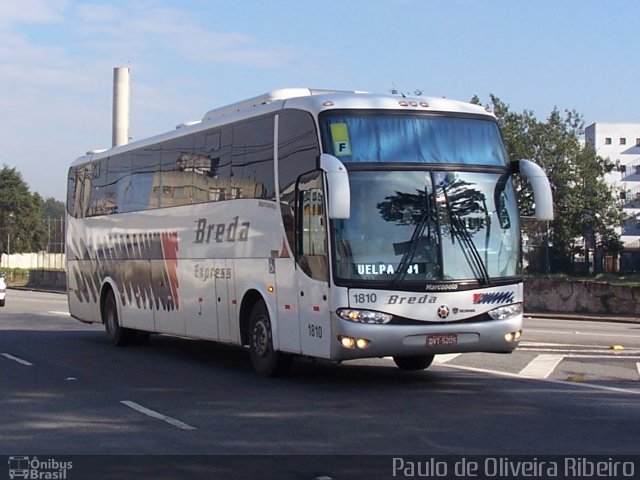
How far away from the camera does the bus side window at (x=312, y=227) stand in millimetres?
12422

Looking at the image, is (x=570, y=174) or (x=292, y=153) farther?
(x=570, y=174)

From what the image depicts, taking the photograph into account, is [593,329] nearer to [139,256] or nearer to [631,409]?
[139,256]

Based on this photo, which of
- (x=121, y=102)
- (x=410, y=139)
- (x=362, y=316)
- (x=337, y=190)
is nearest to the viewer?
→ (x=337, y=190)

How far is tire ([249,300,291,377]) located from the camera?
13.9 metres

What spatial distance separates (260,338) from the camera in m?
14.2

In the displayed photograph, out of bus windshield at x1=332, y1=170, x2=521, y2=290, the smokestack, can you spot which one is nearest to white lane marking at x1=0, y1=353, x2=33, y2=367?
bus windshield at x1=332, y1=170, x2=521, y2=290

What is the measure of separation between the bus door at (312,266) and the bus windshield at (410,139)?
0.59 m

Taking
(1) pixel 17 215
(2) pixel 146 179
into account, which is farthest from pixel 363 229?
(1) pixel 17 215

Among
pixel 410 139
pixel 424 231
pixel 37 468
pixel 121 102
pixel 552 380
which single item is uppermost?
pixel 121 102

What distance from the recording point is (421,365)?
14.8 metres

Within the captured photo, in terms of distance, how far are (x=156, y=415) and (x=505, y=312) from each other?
15.0ft

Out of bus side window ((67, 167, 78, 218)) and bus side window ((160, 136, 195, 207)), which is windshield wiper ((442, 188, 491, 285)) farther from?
bus side window ((67, 167, 78, 218))

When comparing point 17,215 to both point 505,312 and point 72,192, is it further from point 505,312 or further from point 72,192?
point 505,312

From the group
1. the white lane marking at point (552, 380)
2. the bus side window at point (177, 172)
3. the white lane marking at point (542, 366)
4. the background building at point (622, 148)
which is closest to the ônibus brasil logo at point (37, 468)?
the white lane marking at point (552, 380)
